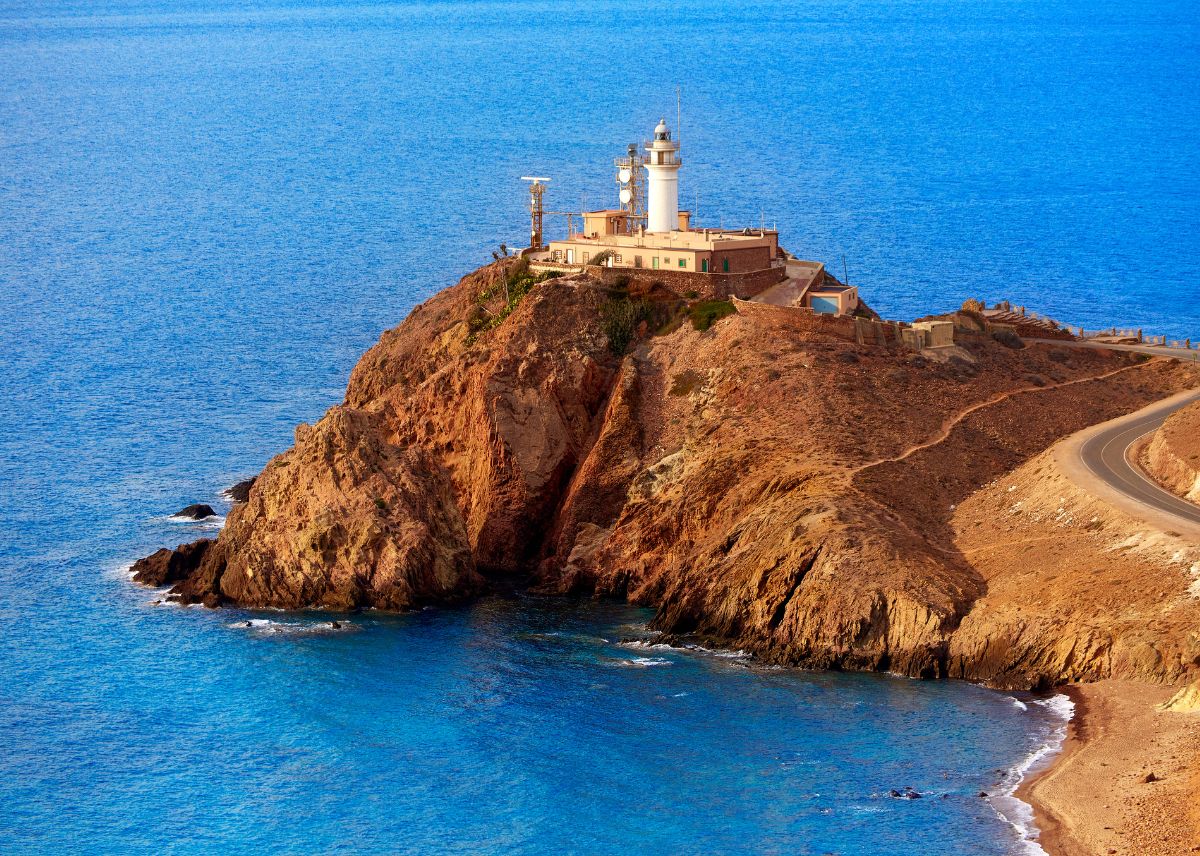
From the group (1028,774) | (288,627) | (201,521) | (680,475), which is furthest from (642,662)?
(201,521)

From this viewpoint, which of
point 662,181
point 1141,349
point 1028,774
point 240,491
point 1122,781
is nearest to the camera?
point 1122,781

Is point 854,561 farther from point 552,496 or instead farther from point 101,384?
point 101,384

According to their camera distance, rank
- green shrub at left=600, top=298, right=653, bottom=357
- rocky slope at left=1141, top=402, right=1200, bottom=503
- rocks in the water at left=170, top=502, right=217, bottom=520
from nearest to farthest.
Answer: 1. rocky slope at left=1141, top=402, right=1200, bottom=503
2. green shrub at left=600, top=298, right=653, bottom=357
3. rocks in the water at left=170, top=502, right=217, bottom=520

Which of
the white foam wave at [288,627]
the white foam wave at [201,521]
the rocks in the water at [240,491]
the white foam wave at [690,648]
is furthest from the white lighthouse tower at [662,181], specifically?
the white foam wave at [288,627]

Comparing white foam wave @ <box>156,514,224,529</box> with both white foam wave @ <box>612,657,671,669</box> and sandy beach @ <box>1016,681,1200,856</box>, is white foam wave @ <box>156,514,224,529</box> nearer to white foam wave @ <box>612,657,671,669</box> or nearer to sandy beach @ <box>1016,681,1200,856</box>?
white foam wave @ <box>612,657,671,669</box>

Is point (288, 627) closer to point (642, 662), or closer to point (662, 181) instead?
point (642, 662)

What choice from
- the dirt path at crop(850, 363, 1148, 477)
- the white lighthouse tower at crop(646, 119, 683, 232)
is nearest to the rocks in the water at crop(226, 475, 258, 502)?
the white lighthouse tower at crop(646, 119, 683, 232)
